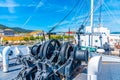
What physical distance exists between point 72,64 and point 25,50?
6.94 metres

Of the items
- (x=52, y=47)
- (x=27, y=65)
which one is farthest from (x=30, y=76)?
(x=52, y=47)

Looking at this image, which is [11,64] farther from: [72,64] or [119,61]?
[119,61]

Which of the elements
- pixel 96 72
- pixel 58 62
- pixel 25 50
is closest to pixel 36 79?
pixel 58 62

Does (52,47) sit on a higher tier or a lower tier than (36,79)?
higher

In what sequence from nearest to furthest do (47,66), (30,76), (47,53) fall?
1. (47,66)
2. (30,76)
3. (47,53)

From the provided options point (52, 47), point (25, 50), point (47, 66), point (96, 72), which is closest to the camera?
point (96, 72)

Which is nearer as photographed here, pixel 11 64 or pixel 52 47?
pixel 52 47

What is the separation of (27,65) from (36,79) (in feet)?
2.47

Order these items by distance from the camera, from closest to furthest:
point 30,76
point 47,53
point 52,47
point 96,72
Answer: point 96,72
point 30,76
point 47,53
point 52,47

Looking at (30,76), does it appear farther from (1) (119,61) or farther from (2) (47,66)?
(1) (119,61)

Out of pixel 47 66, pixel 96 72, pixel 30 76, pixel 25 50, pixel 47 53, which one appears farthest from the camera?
pixel 25 50

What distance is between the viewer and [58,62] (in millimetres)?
7867

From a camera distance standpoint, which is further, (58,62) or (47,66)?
(58,62)

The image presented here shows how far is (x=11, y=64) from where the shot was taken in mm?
11477
